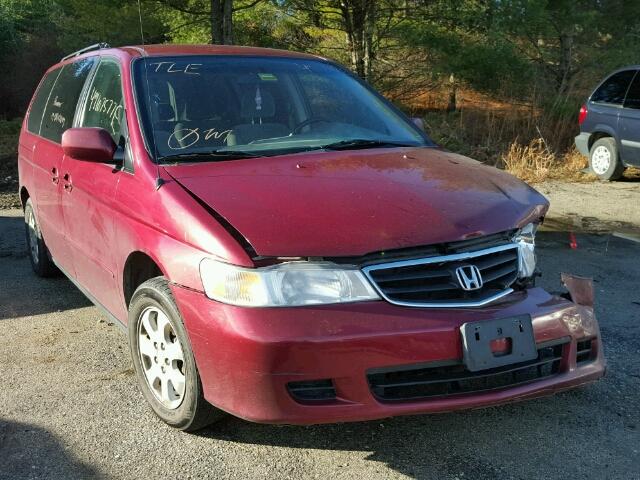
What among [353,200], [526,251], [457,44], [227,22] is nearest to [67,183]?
[353,200]

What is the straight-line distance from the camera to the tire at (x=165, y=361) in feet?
9.31

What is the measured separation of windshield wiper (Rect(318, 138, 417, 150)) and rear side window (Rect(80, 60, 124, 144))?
3.76ft

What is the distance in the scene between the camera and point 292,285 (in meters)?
2.56

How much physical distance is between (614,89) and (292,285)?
30.9ft

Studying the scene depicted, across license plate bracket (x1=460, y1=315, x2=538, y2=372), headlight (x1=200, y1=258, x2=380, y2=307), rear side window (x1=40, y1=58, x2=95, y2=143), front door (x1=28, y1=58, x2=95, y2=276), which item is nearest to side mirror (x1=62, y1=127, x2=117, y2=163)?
front door (x1=28, y1=58, x2=95, y2=276)

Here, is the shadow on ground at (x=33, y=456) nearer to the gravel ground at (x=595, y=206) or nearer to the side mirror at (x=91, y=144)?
the side mirror at (x=91, y=144)

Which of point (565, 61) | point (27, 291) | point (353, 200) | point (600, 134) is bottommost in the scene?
point (27, 291)

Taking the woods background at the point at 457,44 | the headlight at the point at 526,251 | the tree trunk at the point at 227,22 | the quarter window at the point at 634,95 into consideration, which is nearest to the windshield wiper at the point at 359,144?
the headlight at the point at 526,251

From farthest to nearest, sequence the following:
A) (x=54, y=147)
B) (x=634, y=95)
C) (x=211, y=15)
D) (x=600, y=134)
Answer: (x=211, y=15) → (x=600, y=134) → (x=634, y=95) → (x=54, y=147)

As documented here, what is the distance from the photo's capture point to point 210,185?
2.98m

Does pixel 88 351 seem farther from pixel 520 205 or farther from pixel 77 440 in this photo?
pixel 520 205

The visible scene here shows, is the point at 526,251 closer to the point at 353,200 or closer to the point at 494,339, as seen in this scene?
the point at 494,339

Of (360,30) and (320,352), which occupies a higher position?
(360,30)

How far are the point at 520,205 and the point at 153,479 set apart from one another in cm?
203
